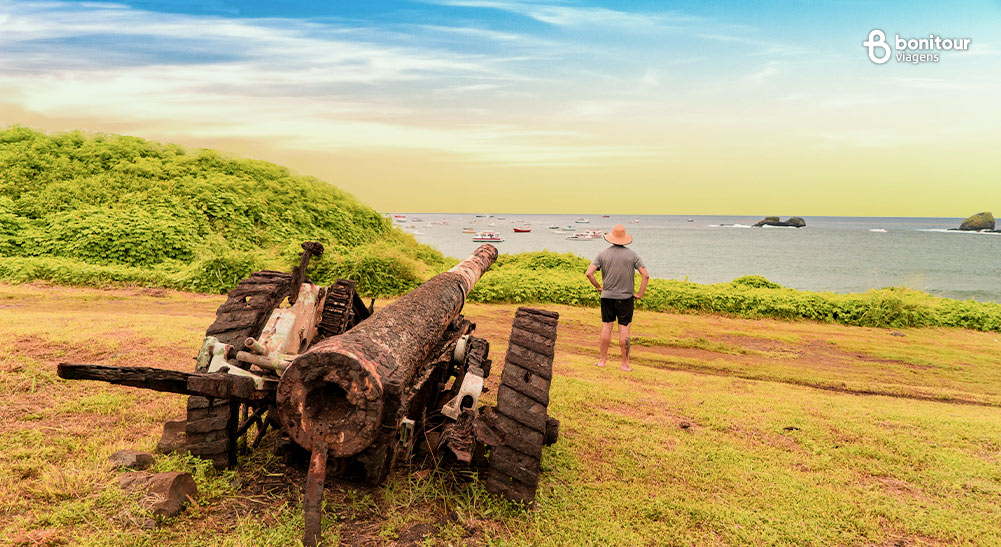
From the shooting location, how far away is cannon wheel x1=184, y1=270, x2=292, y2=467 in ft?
12.4

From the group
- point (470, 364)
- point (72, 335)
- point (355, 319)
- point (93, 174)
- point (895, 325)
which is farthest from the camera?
point (93, 174)

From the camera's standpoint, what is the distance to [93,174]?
19.4m

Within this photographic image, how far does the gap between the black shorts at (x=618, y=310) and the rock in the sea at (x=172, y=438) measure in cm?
574

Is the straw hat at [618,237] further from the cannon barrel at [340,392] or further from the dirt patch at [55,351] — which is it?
the dirt patch at [55,351]

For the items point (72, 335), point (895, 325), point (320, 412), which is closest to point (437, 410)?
point (320, 412)

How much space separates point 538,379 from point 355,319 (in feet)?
9.78

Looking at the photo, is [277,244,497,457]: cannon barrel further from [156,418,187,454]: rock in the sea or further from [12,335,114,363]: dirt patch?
[12,335,114,363]: dirt patch

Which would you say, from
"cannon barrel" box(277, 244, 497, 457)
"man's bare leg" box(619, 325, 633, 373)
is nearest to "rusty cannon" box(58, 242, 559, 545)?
"cannon barrel" box(277, 244, 497, 457)

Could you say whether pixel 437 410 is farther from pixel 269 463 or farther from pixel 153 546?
pixel 153 546

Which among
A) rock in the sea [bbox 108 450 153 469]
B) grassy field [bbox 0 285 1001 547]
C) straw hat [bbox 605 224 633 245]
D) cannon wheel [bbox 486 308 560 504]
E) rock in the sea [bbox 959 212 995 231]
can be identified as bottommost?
grassy field [bbox 0 285 1001 547]

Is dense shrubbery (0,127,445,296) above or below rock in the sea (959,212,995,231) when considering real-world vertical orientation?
below

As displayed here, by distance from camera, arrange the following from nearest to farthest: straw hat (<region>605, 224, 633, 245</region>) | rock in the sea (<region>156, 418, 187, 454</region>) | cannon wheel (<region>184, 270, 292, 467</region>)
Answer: cannon wheel (<region>184, 270, 292, 467</region>) → rock in the sea (<region>156, 418, 187, 454</region>) → straw hat (<region>605, 224, 633, 245</region>)

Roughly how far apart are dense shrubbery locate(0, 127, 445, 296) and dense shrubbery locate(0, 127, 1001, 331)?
0.14 feet

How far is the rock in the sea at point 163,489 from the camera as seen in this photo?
3184 millimetres
